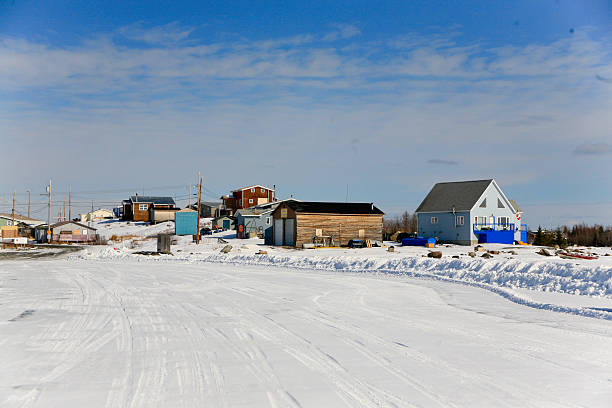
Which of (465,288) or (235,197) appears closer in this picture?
(465,288)

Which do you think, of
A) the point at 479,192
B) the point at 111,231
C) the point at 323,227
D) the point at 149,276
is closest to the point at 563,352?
the point at 149,276

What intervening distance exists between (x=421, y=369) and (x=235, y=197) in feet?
331

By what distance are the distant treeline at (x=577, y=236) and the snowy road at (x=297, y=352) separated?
42.6m

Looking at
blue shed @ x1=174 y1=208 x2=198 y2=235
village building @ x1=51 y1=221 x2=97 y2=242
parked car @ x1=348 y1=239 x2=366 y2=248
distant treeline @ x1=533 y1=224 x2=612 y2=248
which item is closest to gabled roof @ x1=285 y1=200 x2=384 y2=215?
parked car @ x1=348 y1=239 x2=366 y2=248

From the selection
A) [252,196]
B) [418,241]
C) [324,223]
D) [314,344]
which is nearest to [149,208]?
[252,196]

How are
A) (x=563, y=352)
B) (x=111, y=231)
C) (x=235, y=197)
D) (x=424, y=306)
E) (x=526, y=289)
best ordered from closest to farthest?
(x=563, y=352) < (x=424, y=306) < (x=526, y=289) < (x=111, y=231) < (x=235, y=197)

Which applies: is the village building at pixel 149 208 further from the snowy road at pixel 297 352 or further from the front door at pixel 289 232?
the snowy road at pixel 297 352

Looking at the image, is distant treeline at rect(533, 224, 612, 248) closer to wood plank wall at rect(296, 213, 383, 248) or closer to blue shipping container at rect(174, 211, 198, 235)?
wood plank wall at rect(296, 213, 383, 248)

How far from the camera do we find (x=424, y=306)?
15.0m

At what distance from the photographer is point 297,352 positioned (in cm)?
899

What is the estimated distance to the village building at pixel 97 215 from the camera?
144 metres

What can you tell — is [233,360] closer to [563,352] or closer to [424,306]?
[563,352]

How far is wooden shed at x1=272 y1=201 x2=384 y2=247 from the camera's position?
52.9 meters

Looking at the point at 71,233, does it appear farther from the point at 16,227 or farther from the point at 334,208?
the point at 334,208
